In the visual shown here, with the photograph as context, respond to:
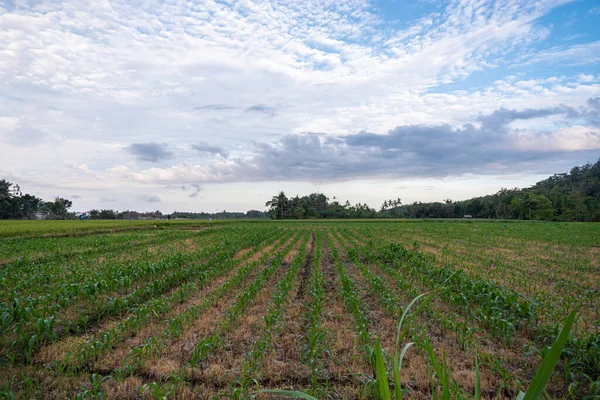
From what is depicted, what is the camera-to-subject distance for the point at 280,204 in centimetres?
9700

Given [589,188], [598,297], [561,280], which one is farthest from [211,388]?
[589,188]

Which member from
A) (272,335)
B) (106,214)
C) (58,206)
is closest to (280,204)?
(106,214)

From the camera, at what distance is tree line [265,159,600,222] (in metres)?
80.6

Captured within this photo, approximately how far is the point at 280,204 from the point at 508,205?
214 feet

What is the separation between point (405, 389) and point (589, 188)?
117 metres

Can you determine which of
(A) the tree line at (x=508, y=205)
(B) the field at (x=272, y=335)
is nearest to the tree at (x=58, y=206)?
(A) the tree line at (x=508, y=205)

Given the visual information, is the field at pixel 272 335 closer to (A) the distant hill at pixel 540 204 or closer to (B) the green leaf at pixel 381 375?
(B) the green leaf at pixel 381 375

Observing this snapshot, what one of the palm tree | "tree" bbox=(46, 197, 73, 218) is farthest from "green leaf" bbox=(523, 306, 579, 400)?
"tree" bbox=(46, 197, 73, 218)

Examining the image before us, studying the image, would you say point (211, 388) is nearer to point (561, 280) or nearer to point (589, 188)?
point (561, 280)

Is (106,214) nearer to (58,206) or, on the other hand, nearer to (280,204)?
(58,206)

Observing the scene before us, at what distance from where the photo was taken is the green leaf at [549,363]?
1060 millimetres

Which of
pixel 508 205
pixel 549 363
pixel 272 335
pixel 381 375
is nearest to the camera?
pixel 549 363

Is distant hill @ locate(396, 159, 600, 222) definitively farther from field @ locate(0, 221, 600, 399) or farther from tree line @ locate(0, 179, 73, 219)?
tree line @ locate(0, 179, 73, 219)

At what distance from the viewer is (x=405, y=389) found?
183 inches
